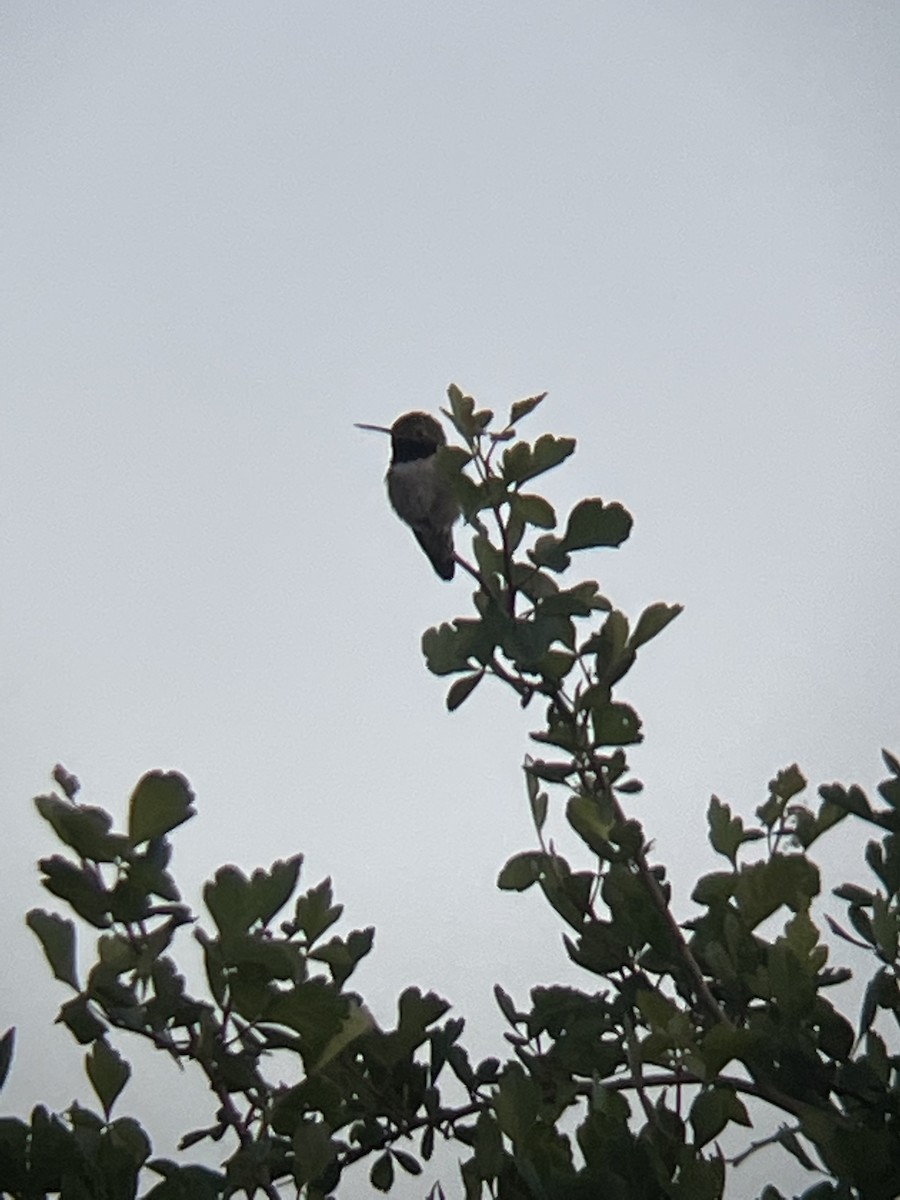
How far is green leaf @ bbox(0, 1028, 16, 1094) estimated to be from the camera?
1.81 metres

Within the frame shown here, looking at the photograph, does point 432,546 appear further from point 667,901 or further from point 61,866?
point 61,866

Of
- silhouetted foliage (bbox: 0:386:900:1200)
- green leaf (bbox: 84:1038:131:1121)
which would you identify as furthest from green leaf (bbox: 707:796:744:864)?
green leaf (bbox: 84:1038:131:1121)

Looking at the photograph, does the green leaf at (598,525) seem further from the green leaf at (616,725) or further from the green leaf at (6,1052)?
the green leaf at (6,1052)

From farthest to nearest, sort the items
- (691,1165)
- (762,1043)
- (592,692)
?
1. (592,692)
2. (762,1043)
3. (691,1165)

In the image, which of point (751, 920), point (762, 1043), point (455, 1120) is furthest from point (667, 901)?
point (455, 1120)

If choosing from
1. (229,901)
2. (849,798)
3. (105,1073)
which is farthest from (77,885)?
(849,798)

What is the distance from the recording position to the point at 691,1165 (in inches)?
70.1

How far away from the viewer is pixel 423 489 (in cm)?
307

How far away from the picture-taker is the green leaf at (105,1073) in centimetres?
202

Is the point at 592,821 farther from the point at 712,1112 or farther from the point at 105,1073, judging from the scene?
the point at 105,1073

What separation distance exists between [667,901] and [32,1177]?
1.12 m

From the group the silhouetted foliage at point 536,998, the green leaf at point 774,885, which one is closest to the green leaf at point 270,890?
the silhouetted foliage at point 536,998

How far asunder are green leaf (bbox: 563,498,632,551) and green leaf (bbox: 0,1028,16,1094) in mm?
1238

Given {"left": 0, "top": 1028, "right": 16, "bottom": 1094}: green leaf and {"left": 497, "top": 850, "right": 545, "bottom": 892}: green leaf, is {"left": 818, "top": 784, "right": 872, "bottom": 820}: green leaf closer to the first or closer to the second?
{"left": 497, "top": 850, "right": 545, "bottom": 892}: green leaf
